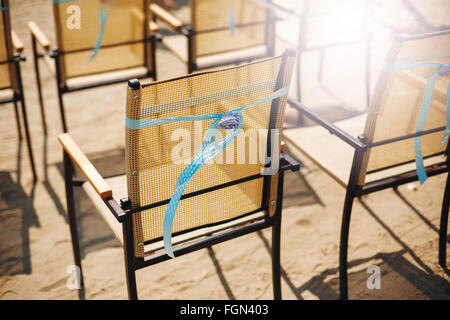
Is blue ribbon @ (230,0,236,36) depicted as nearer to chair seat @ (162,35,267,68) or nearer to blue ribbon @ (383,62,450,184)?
chair seat @ (162,35,267,68)

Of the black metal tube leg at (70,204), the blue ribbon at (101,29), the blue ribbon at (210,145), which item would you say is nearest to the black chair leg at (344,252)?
the blue ribbon at (210,145)

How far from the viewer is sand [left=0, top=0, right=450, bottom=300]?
96.4 inches

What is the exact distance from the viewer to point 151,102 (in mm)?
1503

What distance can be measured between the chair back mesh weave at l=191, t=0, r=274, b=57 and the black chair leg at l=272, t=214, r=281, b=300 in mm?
1553

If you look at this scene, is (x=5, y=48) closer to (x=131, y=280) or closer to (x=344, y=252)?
(x=131, y=280)

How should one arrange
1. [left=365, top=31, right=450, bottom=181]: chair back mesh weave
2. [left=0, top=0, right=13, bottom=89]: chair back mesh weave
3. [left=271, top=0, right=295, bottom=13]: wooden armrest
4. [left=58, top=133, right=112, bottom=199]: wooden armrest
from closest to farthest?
[left=58, top=133, right=112, bottom=199]: wooden armrest < [left=365, top=31, right=450, bottom=181]: chair back mesh weave < [left=0, top=0, right=13, bottom=89]: chair back mesh weave < [left=271, top=0, right=295, bottom=13]: wooden armrest

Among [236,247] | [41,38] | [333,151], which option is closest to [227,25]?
[41,38]

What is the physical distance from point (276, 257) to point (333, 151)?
605mm

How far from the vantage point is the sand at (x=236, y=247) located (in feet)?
8.04

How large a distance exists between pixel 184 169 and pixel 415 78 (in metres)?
0.98

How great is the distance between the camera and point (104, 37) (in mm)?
3012

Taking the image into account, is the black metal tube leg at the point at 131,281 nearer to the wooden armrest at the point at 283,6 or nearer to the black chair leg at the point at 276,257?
the black chair leg at the point at 276,257

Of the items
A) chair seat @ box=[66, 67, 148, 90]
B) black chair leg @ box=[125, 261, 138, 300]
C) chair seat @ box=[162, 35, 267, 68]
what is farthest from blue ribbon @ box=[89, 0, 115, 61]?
black chair leg @ box=[125, 261, 138, 300]

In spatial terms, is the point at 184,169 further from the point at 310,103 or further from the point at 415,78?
the point at 310,103
